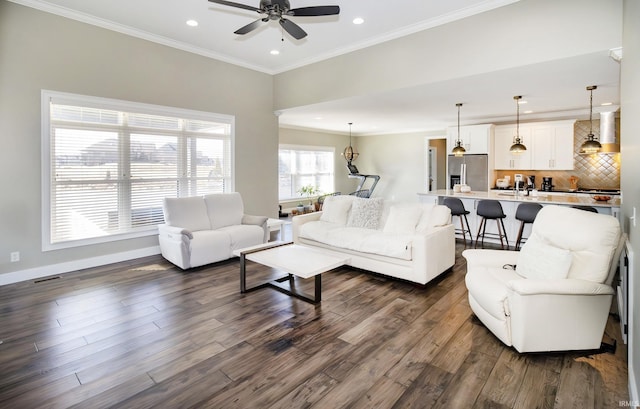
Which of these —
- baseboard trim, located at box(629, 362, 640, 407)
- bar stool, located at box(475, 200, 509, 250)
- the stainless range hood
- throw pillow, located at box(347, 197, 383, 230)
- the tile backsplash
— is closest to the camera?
baseboard trim, located at box(629, 362, 640, 407)

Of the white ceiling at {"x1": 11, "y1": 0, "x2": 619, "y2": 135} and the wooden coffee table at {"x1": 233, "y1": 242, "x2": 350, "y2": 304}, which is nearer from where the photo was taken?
the wooden coffee table at {"x1": 233, "y1": 242, "x2": 350, "y2": 304}

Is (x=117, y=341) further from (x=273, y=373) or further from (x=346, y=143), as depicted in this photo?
(x=346, y=143)

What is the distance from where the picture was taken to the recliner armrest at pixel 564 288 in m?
2.40

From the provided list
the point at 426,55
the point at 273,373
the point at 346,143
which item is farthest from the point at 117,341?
the point at 346,143

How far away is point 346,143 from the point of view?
1199 cm

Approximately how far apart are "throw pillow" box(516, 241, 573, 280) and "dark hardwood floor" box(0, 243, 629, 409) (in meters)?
0.60

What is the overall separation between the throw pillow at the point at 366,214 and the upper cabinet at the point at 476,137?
14.4 feet

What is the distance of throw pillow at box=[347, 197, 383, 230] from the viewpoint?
4895 mm

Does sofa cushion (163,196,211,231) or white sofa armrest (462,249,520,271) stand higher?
sofa cushion (163,196,211,231)

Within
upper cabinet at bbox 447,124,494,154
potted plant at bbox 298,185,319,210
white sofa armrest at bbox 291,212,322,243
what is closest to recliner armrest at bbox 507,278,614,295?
white sofa armrest at bbox 291,212,322,243

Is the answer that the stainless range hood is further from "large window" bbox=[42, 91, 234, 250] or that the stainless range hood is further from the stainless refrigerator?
"large window" bbox=[42, 91, 234, 250]

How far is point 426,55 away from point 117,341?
187 inches

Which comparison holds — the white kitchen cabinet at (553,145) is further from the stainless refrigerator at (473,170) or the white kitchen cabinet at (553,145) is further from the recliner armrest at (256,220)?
the recliner armrest at (256,220)

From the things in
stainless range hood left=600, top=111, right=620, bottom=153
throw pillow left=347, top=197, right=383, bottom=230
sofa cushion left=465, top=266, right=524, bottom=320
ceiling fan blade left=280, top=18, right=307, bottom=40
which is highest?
ceiling fan blade left=280, top=18, right=307, bottom=40
